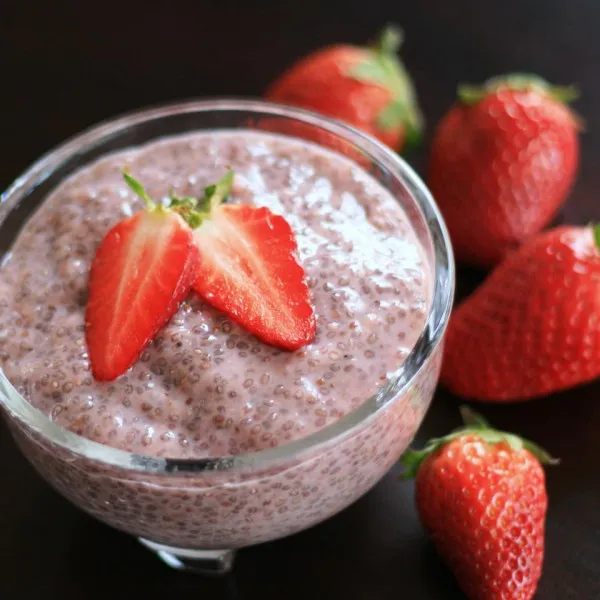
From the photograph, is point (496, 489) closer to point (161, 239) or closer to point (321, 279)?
point (321, 279)

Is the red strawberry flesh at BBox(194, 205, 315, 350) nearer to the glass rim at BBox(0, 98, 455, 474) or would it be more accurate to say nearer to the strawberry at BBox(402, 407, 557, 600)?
the glass rim at BBox(0, 98, 455, 474)

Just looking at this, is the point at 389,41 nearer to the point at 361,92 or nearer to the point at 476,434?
the point at 361,92

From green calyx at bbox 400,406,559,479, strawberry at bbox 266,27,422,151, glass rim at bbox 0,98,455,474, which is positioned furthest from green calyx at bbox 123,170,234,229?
strawberry at bbox 266,27,422,151

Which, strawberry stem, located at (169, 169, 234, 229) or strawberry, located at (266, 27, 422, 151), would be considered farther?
strawberry, located at (266, 27, 422, 151)

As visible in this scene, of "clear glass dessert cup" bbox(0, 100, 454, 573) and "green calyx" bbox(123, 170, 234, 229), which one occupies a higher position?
"green calyx" bbox(123, 170, 234, 229)

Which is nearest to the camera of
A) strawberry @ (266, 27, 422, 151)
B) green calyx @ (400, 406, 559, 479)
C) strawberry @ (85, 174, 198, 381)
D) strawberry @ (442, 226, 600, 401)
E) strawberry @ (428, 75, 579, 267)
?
strawberry @ (85, 174, 198, 381)

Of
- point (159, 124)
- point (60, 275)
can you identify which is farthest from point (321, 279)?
point (159, 124)

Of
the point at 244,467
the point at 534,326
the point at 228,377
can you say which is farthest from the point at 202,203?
the point at 534,326
